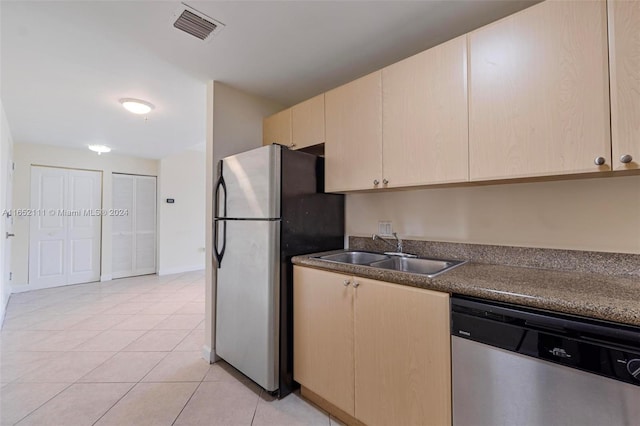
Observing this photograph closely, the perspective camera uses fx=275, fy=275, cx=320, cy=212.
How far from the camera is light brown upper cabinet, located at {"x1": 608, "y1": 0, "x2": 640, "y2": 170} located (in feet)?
3.36

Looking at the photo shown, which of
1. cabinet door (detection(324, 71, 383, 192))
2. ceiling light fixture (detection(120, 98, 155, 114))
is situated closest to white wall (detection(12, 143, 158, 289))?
ceiling light fixture (detection(120, 98, 155, 114))

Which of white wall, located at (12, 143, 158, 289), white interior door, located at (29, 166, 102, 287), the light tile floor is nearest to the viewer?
the light tile floor

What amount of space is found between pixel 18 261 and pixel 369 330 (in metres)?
5.73

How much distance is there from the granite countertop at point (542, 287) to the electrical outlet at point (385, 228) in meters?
0.64

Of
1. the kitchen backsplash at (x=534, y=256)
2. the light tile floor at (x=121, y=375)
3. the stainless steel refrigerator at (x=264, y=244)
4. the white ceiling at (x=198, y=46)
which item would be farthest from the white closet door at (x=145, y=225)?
the kitchen backsplash at (x=534, y=256)

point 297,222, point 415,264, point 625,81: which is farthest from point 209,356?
point 625,81

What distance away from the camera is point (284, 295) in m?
1.85

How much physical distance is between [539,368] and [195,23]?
93.8 inches

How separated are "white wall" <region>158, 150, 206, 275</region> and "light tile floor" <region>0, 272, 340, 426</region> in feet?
6.77

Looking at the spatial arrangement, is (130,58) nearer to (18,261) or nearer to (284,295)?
(284,295)

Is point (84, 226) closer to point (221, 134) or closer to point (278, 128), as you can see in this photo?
point (221, 134)

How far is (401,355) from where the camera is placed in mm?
1303

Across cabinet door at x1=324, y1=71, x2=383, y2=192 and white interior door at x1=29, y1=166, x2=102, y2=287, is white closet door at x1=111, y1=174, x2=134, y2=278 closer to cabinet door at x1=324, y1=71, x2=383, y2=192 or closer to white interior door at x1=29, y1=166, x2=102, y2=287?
white interior door at x1=29, y1=166, x2=102, y2=287

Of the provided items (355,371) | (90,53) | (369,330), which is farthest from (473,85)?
(90,53)
